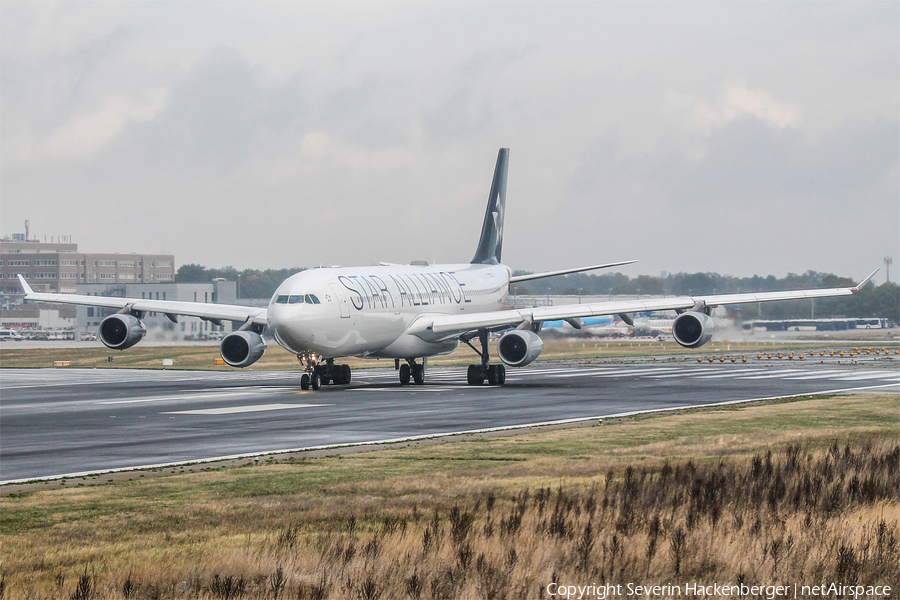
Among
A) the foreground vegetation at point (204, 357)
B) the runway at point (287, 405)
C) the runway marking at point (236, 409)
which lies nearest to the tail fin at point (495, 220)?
the runway at point (287, 405)

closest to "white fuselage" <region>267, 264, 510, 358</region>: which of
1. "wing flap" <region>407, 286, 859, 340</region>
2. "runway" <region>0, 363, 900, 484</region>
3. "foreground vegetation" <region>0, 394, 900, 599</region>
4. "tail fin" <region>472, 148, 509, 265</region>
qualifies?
"wing flap" <region>407, 286, 859, 340</region>

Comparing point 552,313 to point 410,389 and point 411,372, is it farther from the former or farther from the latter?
point 411,372

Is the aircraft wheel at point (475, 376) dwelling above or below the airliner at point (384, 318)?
below

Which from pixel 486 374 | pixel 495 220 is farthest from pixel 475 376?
pixel 495 220

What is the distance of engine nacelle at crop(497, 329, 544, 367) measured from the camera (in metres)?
46.0

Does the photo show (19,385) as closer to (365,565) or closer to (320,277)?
(320,277)

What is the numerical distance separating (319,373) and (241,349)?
3340 mm

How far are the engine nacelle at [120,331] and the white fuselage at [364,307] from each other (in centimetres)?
859

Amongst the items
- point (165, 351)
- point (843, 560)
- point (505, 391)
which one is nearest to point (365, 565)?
point (843, 560)

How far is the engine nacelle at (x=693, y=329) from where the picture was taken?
47875mm

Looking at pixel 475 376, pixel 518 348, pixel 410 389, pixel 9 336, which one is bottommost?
pixel 410 389

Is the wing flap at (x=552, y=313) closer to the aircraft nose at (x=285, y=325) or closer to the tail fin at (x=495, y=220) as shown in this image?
the aircraft nose at (x=285, y=325)

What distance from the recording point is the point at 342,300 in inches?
1759

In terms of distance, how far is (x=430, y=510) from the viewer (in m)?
16.2
